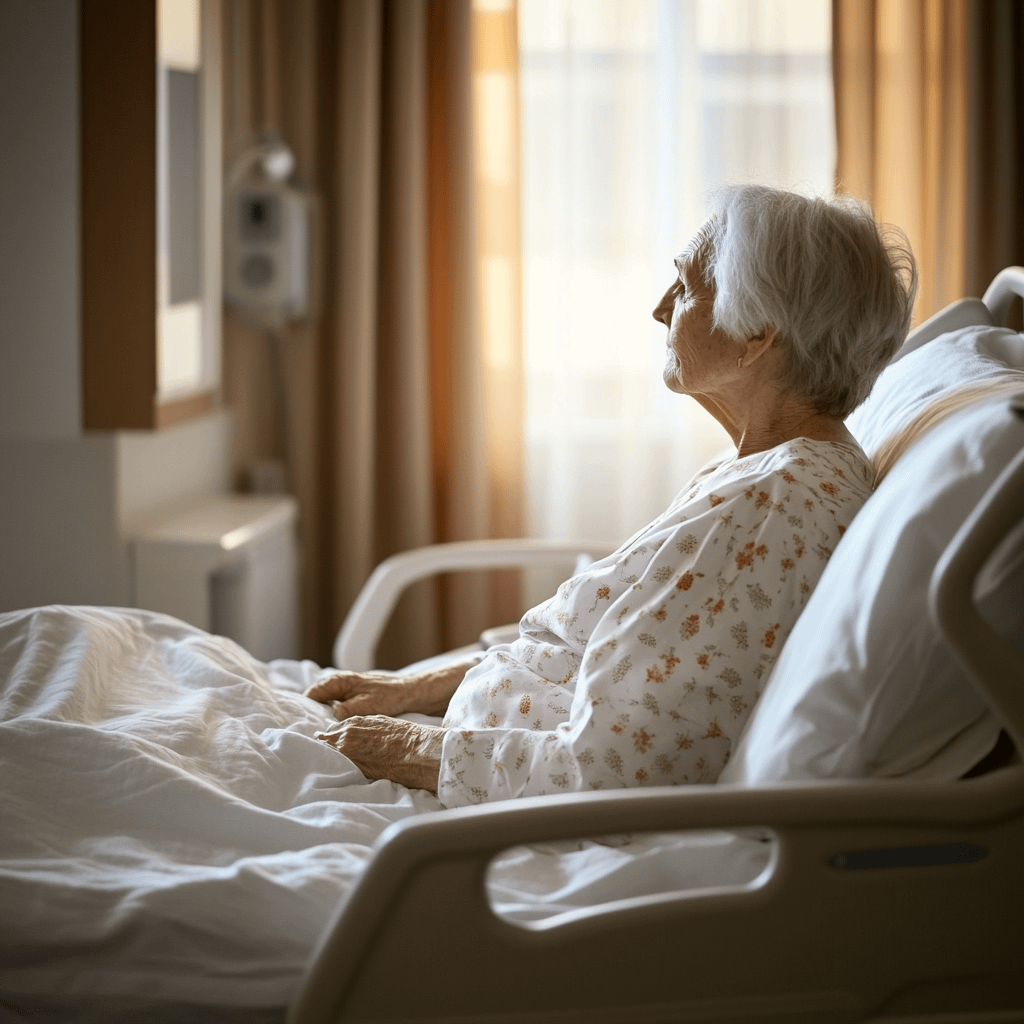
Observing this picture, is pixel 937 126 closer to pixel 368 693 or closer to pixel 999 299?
pixel 999 299

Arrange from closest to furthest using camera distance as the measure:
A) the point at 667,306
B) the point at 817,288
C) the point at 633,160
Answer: the point at 817,288
the point at 667,306
the point at 633,160

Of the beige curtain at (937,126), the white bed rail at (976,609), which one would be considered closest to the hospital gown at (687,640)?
the white bed rail at (976,609)

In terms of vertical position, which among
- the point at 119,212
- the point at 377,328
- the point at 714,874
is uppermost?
the point at 119,212

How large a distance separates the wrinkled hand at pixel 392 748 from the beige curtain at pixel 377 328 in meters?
1.85

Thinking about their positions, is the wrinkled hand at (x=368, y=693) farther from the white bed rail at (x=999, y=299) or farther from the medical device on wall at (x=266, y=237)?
the medical device on wall at (x=266, y=237)

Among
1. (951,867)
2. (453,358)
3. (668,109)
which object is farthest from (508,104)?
(951,867)

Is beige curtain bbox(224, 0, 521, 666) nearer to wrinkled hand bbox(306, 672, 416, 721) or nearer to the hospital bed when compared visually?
wrinkled hand bbox(306, 672, 416, 721)

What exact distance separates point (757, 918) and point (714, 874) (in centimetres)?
9

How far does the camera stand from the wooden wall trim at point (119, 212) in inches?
85.7

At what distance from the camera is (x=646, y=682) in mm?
1042

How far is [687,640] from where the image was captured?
3.45 feet

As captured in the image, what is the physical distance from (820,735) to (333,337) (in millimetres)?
2466

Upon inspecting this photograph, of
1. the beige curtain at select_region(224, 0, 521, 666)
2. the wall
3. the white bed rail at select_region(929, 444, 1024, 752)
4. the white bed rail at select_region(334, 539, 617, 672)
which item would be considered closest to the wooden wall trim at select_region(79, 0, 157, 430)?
the wall

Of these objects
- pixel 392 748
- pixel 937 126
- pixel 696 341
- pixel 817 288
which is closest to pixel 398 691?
pixel 392 748
